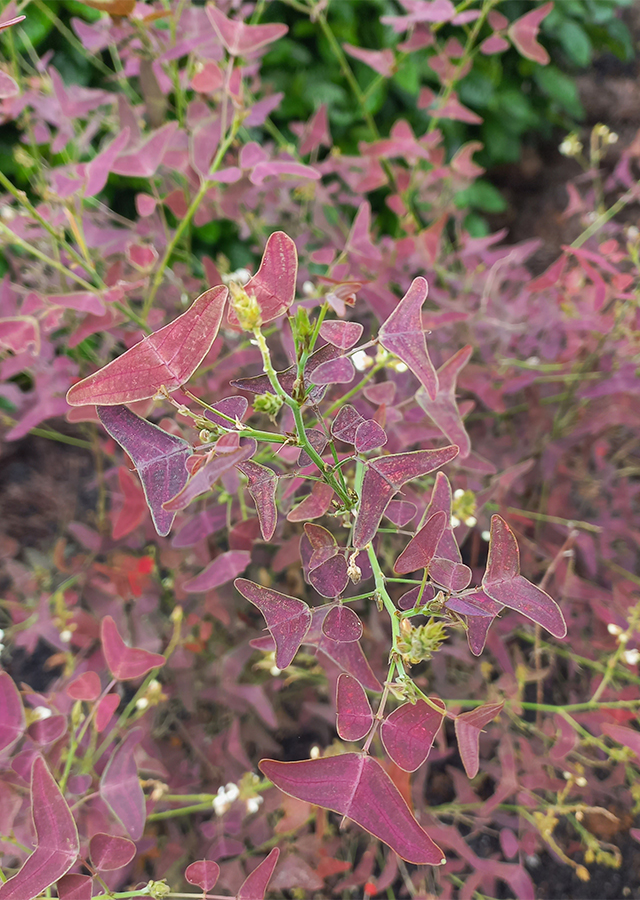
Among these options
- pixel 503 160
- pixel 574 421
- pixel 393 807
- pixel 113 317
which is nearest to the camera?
pixel 393 807

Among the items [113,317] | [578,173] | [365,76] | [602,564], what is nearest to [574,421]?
[602,564]

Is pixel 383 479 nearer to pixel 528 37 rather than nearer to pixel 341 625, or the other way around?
pixel 341 625

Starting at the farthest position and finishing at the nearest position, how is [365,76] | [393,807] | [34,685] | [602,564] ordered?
1. [365,76]
2. [34,685]
3. [602,564]
4. [393,807]

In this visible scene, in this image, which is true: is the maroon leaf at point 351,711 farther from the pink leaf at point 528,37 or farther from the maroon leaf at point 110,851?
the pink leaf at point 528,37

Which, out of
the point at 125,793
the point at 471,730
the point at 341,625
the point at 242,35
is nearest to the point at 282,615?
the point at 341,625

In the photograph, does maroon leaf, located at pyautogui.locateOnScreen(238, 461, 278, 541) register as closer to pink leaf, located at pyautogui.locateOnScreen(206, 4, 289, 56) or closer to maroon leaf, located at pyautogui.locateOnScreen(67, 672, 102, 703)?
maroon leaf, located at pyautogui.locateOnScreen(67, 672, 102, 703)

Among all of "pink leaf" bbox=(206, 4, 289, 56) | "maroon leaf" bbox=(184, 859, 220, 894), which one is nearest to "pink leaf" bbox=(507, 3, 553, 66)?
"pink leaf" bbox=(206, 4, 289, 56)

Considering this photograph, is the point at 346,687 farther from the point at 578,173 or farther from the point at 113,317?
the point at 578,173
